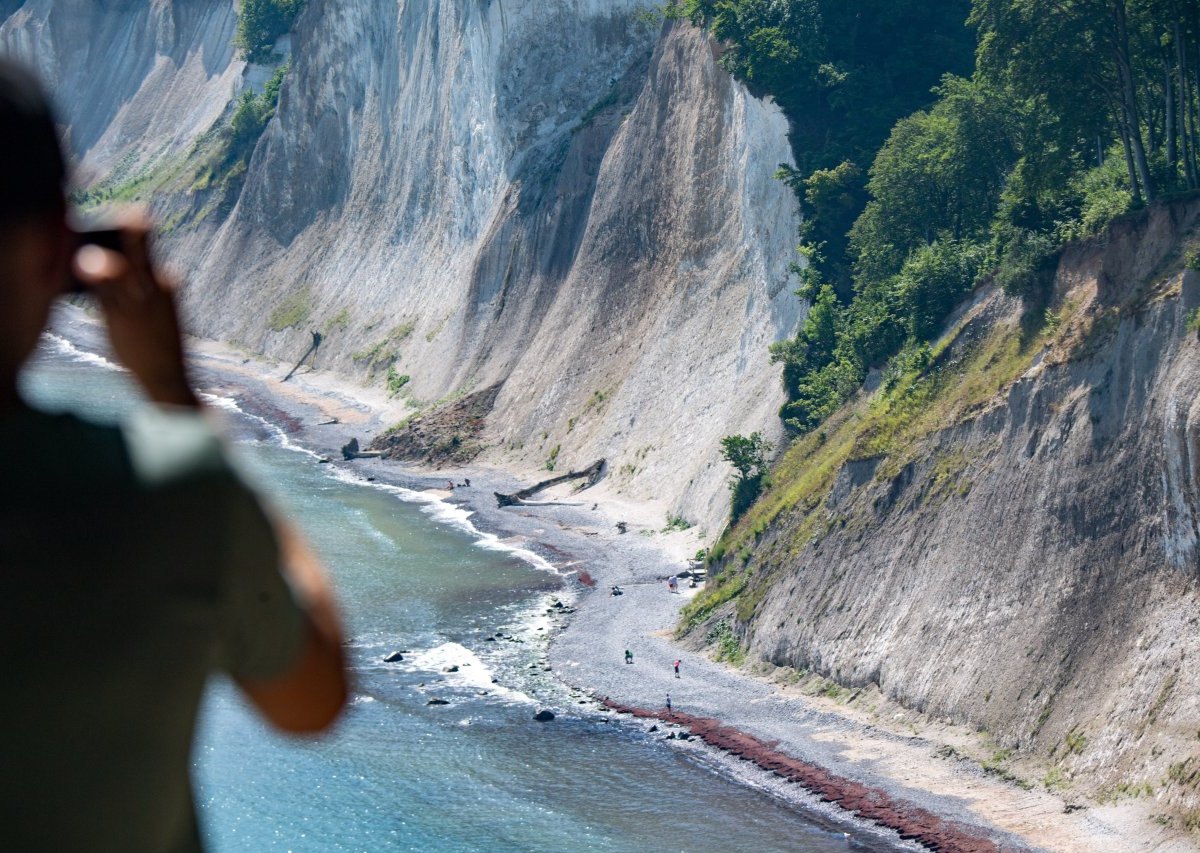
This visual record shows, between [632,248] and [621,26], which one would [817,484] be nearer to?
[632,248]

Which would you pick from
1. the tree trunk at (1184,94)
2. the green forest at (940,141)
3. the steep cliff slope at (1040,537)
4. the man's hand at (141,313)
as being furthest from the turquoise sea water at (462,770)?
the man's hand at (141,313)

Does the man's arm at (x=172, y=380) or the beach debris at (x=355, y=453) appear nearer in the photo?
the man's arm at (x=172, y=380)

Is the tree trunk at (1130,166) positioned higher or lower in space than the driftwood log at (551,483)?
higher

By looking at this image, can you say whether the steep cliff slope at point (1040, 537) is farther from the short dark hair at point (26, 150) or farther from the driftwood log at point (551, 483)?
the short dark hair at point (26, 150)

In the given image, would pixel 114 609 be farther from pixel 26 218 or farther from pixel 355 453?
pixel 355 453

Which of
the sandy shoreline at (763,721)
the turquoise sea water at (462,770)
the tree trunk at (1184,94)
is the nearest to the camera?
the sandy shoreline at (763,721)

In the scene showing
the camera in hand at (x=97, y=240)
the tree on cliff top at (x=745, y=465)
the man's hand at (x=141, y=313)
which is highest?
the camera in hand at (x=97, y=240)

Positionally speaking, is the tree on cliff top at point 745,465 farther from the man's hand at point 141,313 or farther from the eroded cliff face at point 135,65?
the eroded cliff face at point 135,65

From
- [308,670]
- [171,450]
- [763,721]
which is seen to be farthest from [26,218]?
[763,721]

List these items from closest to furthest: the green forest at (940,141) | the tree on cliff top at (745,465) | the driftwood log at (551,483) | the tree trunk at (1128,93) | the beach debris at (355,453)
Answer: the tree trunk at (1128,93) < the green forest at (940,141) < the tree on cliff top at (745,465) < the driftwood log at (551,483) < the beach debris at (355,453)
